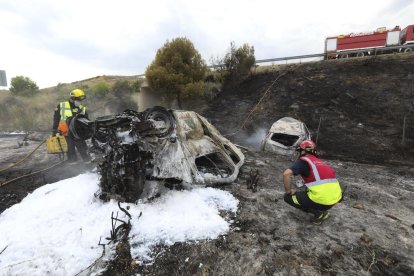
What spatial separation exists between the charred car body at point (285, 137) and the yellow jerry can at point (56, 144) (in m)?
5.91

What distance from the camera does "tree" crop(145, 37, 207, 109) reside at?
14547 millimetres

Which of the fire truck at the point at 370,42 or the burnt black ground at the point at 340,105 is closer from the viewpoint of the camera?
the burnt black ground at the point at 340,105

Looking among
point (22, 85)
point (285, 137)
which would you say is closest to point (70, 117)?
point (285, 137)

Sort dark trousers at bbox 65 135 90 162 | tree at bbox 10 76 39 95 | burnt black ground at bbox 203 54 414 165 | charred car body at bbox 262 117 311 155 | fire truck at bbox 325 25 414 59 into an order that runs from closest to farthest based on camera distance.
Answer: dark trousers at bbox 65 135 90 162 → charred car body at bbox 262 117 311 155 → burnt black ground at bbox 203 54 414 165 → fire truck at bbox 325 25 414 59 → tree at bbox 10 76 39 95

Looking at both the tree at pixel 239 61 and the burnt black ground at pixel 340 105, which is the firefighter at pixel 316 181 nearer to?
the burnt black ground at pixel 340 105

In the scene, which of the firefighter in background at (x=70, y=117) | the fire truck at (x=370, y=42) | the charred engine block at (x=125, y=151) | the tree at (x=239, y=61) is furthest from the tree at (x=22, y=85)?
the fire truck at (x=370, y=42)

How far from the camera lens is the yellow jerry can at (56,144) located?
681 centimetres

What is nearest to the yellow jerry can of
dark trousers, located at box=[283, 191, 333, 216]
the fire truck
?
dark trousers, located at box=[283, 191, 333, 216]

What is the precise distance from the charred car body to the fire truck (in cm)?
980

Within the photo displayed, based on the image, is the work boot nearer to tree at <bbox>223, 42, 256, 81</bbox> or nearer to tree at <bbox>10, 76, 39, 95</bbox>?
tree at <bbox>223, 42, 256, 81</bbox>

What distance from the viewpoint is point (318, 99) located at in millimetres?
12859

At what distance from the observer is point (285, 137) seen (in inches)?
348

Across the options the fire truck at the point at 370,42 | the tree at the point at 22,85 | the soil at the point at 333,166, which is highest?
the fire truck at the point at 370,42

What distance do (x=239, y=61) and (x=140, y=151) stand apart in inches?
555
